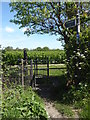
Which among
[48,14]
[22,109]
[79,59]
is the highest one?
[48,14]

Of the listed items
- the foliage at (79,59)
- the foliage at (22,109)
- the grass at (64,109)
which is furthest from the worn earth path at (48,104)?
the foliage at (79,59)

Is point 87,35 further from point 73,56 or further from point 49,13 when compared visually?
point 49,13

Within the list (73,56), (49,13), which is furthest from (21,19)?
(73,56)

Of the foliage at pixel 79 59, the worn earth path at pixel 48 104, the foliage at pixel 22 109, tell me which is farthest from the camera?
the foliage at pixel 79 59

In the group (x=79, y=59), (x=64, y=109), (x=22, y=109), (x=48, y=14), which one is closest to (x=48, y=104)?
(x=64, y=109)

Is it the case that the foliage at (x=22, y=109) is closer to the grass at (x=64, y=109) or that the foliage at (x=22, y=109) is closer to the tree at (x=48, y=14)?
the grass at (x=64, y=109)

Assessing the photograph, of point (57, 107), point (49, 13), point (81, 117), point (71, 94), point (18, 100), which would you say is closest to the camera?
point (81, 117)

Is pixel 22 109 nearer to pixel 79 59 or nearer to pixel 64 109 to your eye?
pixel 64 109

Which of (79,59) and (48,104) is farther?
(79,59)

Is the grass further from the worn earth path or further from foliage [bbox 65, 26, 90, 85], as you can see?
foliage [bbox 65, 26, 90, 85]

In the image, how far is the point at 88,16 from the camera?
23.2 ft

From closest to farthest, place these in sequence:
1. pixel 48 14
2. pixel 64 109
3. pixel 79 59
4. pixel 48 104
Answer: pixel 64 109
pixel 48 104
pixel 79 59
pixel 48 14

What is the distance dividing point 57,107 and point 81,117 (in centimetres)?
87

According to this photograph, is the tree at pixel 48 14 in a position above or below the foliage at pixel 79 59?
above
